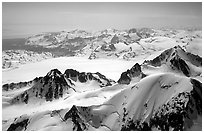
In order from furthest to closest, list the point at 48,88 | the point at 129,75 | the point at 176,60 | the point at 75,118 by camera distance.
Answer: the point at 176,60, the point at 129,75, the point at 48,88, the point at 75,118

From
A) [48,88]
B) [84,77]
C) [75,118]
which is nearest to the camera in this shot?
[75,118]

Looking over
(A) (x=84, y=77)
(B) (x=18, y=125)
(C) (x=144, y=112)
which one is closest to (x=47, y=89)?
(A) (x=84, y=77)

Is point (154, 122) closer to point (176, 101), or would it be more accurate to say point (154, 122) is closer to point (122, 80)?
point (176, 101)

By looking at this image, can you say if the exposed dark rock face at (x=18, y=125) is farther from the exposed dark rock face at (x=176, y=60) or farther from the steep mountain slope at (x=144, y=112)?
the exposed dark rock face at (x=176, y=60)

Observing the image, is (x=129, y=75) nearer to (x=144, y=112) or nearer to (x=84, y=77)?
(x=84, y=77)

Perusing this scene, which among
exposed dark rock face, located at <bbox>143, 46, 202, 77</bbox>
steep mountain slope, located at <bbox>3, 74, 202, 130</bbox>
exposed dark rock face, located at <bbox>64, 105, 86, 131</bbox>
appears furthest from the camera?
exposed dark rock face, located at <bbox>143, 46, 202, 77</bbox>

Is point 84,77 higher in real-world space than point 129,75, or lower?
lower

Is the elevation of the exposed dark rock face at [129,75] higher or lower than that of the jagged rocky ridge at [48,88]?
higher

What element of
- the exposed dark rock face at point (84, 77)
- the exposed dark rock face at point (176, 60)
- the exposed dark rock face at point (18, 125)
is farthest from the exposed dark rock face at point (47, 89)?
the exposed dark rock face at point (176, 60)

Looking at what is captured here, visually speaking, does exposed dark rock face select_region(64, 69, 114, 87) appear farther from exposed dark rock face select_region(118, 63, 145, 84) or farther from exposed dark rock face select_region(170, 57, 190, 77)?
exposed dark rock face select_region(170, 57, 190, 77)

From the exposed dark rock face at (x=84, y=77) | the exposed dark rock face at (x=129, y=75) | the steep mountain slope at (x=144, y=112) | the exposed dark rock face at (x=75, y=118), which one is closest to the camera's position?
the exposed dark rock face at (x=75, y=118)

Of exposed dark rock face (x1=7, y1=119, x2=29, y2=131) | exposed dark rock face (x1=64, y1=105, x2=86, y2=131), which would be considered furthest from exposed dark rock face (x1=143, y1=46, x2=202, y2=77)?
exposed dark rock face (x1=7, y1=119, x2=29, y2=131)

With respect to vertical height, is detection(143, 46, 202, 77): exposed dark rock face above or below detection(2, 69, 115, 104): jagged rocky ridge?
above
